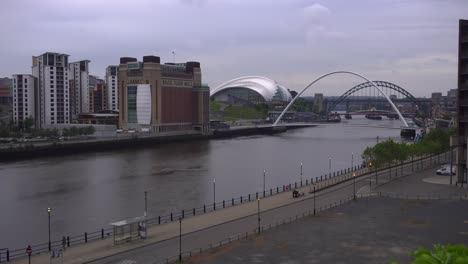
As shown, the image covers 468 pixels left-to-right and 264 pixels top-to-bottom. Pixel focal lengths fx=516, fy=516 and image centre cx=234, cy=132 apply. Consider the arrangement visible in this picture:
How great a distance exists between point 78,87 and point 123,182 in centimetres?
7339

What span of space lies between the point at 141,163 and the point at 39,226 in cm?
2971

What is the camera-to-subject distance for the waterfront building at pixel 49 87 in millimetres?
90500

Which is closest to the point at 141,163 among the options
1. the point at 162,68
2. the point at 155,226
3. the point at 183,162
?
the point at 183,162

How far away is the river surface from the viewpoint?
28.4m

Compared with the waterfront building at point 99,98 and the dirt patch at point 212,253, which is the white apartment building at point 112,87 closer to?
the waterfront building at point 99,98

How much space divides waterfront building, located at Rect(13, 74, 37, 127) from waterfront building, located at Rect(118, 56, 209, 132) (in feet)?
50.8

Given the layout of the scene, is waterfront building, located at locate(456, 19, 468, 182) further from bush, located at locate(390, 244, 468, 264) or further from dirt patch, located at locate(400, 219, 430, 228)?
bush, located at locate(390, 244, 468, 264)

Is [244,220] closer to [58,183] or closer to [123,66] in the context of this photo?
[58,183]

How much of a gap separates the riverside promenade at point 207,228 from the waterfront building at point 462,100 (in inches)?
222

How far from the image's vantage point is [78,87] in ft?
361

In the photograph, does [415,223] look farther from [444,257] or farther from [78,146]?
[78,146]

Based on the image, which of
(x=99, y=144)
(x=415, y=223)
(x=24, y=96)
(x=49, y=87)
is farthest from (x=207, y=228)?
(x=24, y=96)

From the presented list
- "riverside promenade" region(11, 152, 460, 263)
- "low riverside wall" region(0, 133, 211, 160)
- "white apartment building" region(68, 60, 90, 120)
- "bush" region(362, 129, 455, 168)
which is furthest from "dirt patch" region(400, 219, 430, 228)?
"white apartment building" region(68, 60, 90, 120)

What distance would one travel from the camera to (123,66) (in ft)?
320
